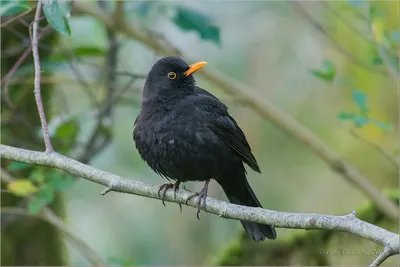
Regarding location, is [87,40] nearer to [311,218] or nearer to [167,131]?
[167,131]

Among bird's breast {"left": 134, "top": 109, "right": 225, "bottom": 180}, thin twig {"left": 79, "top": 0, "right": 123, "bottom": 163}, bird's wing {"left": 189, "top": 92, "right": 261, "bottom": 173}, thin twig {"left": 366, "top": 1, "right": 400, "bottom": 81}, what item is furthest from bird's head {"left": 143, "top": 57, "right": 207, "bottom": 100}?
thin twig {"left": 366, "top": 1, "right": 400, "bottom": 81}

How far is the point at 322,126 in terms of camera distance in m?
8.63

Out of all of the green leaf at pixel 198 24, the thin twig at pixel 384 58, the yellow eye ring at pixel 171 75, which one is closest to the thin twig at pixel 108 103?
the green leaf at pixel 198 24

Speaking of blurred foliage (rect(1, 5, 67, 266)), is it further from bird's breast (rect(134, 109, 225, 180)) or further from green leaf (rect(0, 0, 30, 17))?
bird's breast (rect(134, 109, 225, 180))

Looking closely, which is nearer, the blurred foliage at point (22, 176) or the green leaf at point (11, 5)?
the green leaf at point (11, 5)

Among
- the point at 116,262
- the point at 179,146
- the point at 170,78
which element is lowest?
the point at 116,262

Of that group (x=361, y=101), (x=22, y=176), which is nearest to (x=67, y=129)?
(x=22, y=176)

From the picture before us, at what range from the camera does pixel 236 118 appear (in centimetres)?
822

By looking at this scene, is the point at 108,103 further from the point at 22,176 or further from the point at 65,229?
the point at 65,229

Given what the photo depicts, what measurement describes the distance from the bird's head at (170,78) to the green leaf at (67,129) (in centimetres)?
87

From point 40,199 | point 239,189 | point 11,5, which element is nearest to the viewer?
point 11,5

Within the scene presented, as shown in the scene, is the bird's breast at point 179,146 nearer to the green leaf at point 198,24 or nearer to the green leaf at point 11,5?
the green leaf at point 11,5

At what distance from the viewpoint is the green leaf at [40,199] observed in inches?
190

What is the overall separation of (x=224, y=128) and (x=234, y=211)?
127 cm
